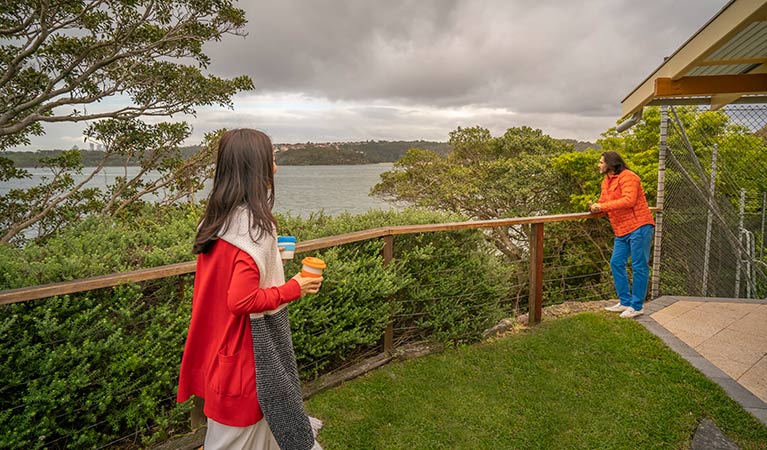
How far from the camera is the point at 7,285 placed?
85.5 inches

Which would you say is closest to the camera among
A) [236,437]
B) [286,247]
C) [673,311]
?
[236,437]

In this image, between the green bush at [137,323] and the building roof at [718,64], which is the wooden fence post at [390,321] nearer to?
the green bush at [137,323]

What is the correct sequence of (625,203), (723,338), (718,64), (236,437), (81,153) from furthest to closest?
1. (81,153)
2. (625,203)
3. (723,338)
4. (718,64)
5. (236,437)

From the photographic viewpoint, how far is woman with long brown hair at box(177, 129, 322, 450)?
150cm

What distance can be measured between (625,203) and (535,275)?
1207mm

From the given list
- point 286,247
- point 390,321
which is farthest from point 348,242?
point 286,247

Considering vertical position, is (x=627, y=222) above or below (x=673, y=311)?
above

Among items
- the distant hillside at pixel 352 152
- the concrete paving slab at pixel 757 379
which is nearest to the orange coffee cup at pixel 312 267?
the concrete paving slab at pixel 757 379

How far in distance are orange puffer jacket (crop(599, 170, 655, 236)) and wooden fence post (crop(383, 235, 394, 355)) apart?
8.45 feet

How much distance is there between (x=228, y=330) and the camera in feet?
5.04

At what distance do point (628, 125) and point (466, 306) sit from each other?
2.33 m

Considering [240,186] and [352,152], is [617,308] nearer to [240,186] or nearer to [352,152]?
[240,186]

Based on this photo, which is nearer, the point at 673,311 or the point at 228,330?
the point at 228,330

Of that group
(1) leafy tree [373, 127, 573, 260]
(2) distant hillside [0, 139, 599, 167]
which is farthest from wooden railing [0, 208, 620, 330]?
(1) leafy tree [373, 127, 573, 260]
